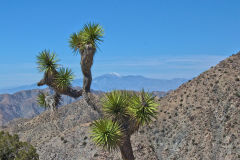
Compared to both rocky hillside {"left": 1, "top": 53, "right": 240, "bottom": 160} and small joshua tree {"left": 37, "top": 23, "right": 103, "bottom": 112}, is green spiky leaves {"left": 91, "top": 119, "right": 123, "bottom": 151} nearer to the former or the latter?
small joshua tree {"left": 37, "top": 23, "right": 103, "bottom": 112}

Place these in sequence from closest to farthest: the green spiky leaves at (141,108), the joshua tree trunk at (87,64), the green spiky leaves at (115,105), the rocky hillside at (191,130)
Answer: the joshua tree trunk at (87,64)
the green spiky leaves at (141,108)
the green spiky leaves at (115,105)
the rocky hillside at (191,130)

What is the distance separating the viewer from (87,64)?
60.6 ft

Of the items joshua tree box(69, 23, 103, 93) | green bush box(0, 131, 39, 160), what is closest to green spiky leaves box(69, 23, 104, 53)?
joshua tree box(69, 23, 103, 93)

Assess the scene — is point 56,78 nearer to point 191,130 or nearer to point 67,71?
point 67,71

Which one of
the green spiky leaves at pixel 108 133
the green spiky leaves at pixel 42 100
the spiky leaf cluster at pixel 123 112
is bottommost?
the green spiky leaves at pixel 108 133

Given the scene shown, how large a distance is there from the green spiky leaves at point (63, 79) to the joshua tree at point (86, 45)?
46.2 inches

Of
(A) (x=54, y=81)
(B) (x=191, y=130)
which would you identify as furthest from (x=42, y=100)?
(B) (x=191, y=130)

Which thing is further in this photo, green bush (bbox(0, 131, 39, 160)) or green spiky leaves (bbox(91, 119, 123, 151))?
green bush (bbox(0, 131, 39, 160))

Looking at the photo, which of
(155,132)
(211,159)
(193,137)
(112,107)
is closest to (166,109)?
(155,132)

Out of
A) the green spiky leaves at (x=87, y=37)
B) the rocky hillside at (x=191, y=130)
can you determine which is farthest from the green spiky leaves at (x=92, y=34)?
the rocky hillside at (x=191, y=130)

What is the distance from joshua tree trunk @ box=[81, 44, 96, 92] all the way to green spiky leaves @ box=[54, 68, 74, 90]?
117 centimetres

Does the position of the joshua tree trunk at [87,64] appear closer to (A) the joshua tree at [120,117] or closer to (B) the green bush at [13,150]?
(A) the joshua tree at [120,117]

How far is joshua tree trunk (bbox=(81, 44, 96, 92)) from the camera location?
18344 millimetres

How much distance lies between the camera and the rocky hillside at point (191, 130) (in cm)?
3027
